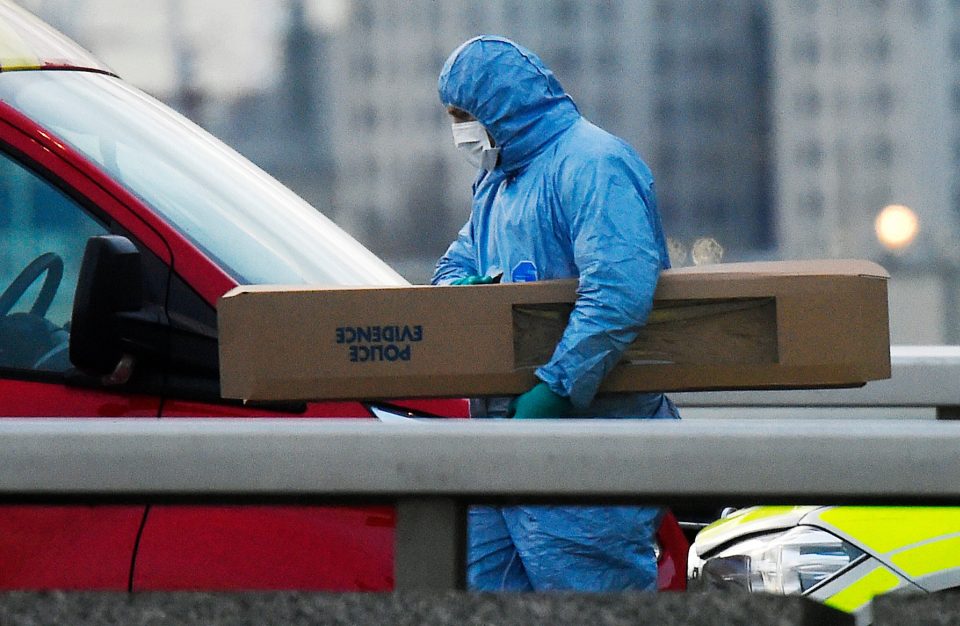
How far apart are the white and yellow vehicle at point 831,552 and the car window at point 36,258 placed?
161 cm

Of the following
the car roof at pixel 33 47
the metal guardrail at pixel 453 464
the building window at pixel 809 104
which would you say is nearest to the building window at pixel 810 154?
the building window at pixel 809 104

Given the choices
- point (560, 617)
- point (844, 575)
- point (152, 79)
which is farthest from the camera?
point (152, 79)

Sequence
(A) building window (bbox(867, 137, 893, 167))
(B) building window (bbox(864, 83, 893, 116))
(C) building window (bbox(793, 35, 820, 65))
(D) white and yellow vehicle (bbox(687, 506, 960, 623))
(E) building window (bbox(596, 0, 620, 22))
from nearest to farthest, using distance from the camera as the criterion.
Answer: (D) white and yellow vehicle (bbox(687, 506, 960, 623))
(A) building window (bbox(867, 137, 893, 167))
(E) building window (bbox(596, 0, 620, 22))
(B) building window (bbox(864, 83, 893, 116))
(C) building window (bbox(793, 35, 820, 65))

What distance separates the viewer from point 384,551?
8.30ft

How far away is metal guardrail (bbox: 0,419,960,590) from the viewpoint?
175cm

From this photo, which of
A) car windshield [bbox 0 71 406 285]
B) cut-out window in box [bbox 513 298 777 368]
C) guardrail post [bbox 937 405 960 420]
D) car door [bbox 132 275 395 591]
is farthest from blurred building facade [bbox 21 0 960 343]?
car door [bbox 132 275 395 591]

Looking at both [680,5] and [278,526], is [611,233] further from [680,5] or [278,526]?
[680,5]

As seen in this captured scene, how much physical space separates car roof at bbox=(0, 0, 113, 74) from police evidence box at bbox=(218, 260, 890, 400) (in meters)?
0.92

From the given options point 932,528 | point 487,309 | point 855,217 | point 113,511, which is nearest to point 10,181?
point 113,511

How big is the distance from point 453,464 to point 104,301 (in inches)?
44.0

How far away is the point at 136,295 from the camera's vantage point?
8.95 feet

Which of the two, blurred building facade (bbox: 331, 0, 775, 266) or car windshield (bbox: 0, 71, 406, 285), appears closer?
car windshield (bbox: 0, 71, 406, 285)

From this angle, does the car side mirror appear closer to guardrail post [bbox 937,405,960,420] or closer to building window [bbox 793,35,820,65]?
guardrail post [bbox 937,405,960,420]

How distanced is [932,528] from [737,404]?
1.02 metres
